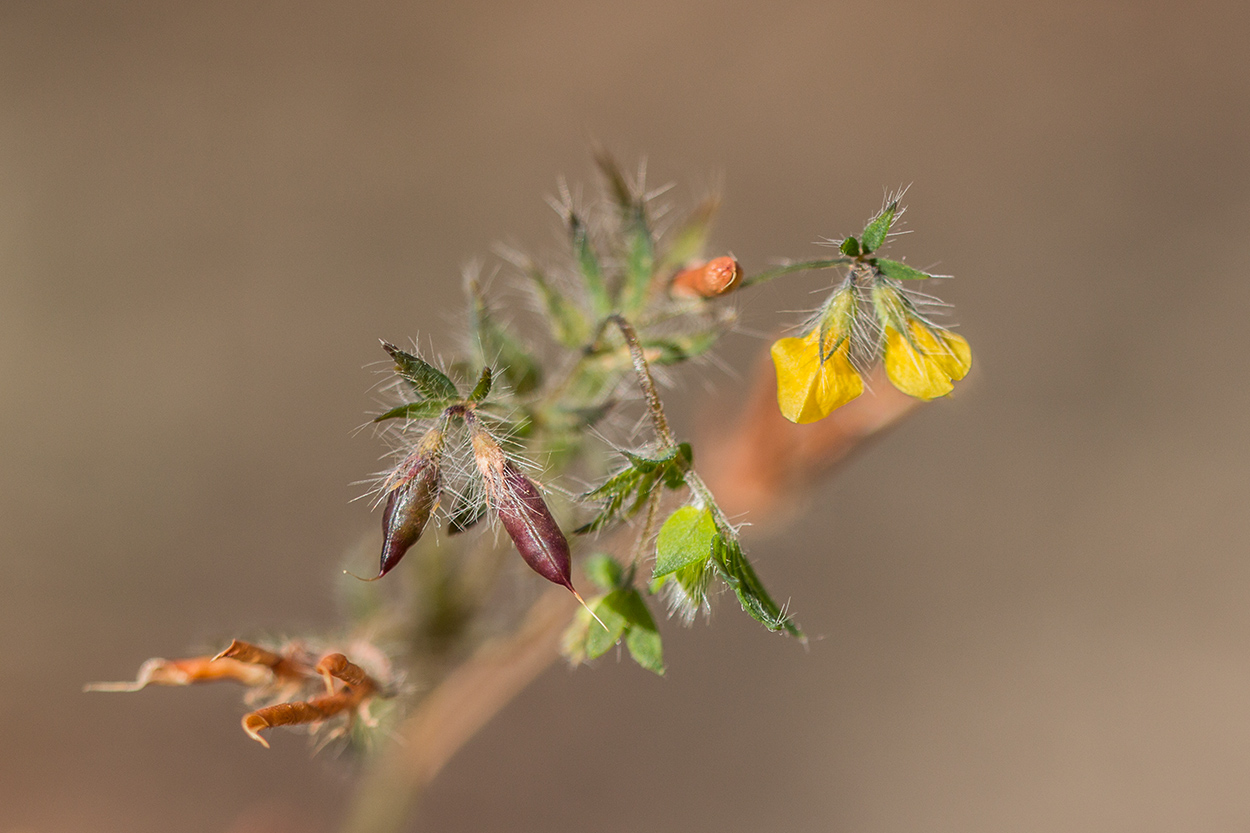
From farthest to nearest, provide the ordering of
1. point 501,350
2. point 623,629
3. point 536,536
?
point 501,350
point 623,629
point 536,536

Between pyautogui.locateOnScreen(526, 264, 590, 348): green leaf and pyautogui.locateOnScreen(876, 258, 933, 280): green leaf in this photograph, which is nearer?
pyautogui.locateOnScreen(876, 258, 933, 280): green leaf

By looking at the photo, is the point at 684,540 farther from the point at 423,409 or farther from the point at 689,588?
the point at 423,409

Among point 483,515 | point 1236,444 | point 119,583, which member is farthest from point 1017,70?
point 119,583

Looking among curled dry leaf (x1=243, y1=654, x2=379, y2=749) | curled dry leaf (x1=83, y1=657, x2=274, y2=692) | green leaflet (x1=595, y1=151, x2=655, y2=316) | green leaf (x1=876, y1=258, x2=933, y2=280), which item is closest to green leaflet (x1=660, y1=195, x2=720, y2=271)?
green leaflet (x1=595, y1=151, x2=655, y2=316)


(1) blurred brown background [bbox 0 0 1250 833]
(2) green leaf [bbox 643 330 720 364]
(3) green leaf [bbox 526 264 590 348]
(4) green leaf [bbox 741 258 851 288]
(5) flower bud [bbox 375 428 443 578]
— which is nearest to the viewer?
(5) flower bud [bbox 375 428 443 578]

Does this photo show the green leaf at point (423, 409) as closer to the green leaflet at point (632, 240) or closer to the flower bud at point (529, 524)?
the flower bud at point (529, 524)

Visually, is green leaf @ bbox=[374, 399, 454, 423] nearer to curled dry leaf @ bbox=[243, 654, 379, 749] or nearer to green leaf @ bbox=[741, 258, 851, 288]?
curled dry leaf @ bbox=[243, 654, 379, 749]

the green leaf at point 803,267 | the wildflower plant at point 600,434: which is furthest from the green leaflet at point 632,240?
the green leaf at point 803,267

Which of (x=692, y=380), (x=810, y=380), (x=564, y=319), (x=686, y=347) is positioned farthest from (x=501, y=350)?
(x=692, y=380)
